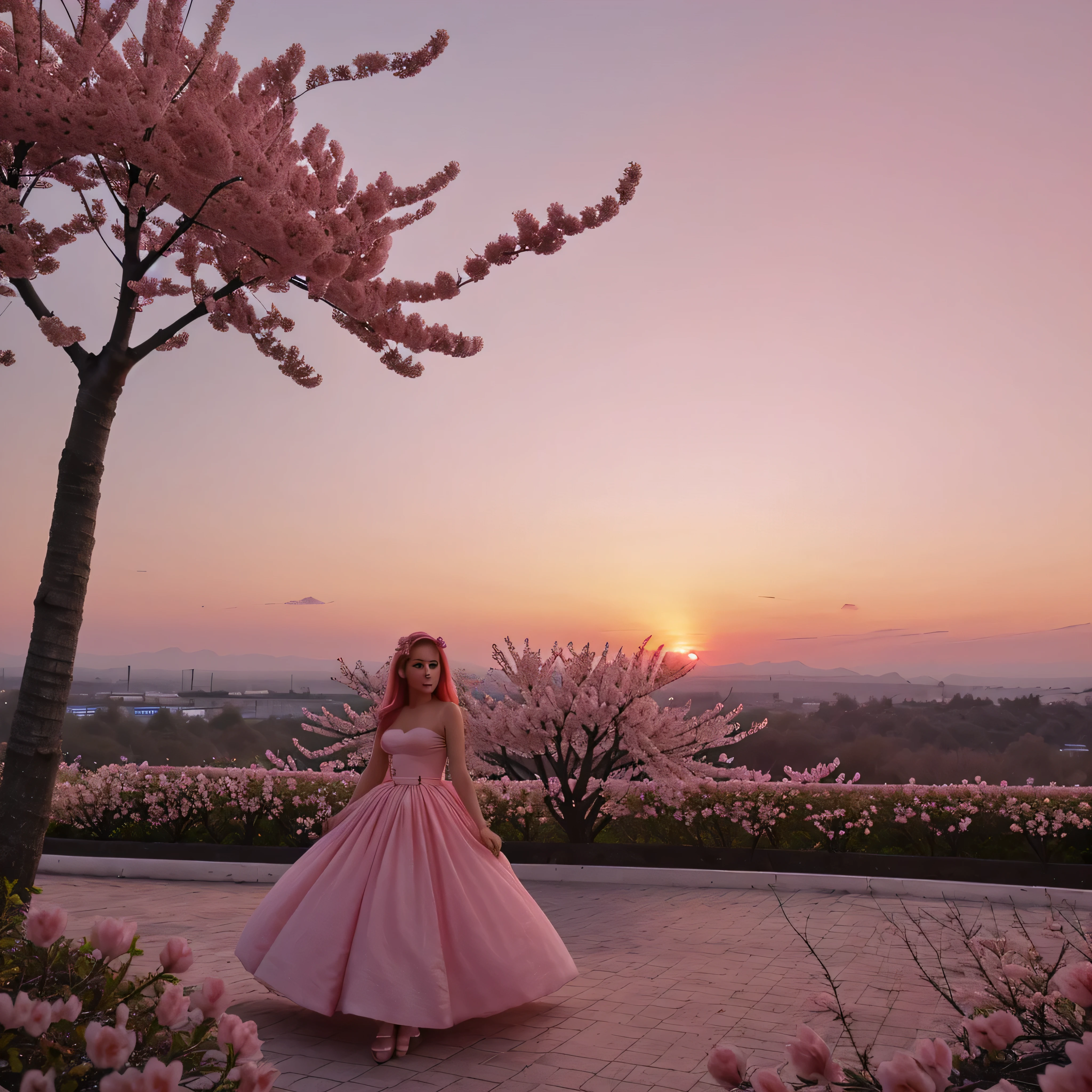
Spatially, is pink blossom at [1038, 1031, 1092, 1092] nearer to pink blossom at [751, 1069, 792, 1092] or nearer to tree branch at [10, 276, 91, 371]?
pink blossom at [751, 1069, 792, 1092]

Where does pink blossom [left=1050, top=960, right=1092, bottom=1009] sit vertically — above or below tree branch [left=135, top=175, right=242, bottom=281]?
below

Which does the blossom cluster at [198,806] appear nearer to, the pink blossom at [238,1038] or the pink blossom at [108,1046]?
the pink blossom at [238,1038]

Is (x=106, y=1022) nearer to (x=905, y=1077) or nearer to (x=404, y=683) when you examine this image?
(x=905, y=1077)

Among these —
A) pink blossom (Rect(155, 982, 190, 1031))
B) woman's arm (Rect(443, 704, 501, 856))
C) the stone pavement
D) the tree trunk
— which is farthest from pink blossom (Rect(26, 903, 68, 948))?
woman's arm (Rect(443, 704, 501, 856))

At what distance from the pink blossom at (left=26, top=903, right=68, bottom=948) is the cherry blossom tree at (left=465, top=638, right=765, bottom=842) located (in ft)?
29.0

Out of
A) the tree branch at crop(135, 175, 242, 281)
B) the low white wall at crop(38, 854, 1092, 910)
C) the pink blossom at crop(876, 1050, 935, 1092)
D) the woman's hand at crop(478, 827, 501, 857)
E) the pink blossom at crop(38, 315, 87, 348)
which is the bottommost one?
the low white wall at crop(38, 854, 1092, 910)

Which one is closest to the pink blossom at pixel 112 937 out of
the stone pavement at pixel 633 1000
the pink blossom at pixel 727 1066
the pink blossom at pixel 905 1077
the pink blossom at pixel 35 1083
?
the pink blossom at pixel 35 1083

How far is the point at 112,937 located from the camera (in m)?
2.41

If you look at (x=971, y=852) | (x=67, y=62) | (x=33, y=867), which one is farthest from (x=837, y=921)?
(x=67, y=62)

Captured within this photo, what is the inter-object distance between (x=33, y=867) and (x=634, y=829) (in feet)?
27.7

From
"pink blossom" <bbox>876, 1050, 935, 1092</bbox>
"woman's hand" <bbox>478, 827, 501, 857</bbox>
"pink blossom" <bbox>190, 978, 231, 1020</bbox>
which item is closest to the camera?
"pink blossom" <bbox>876, 1050, 935, 1092</bbox>

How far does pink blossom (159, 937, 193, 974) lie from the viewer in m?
2.47

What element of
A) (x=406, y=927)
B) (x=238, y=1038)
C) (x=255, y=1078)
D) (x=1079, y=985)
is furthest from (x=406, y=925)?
(x=1079, y=985)

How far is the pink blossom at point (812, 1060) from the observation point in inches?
70.6
